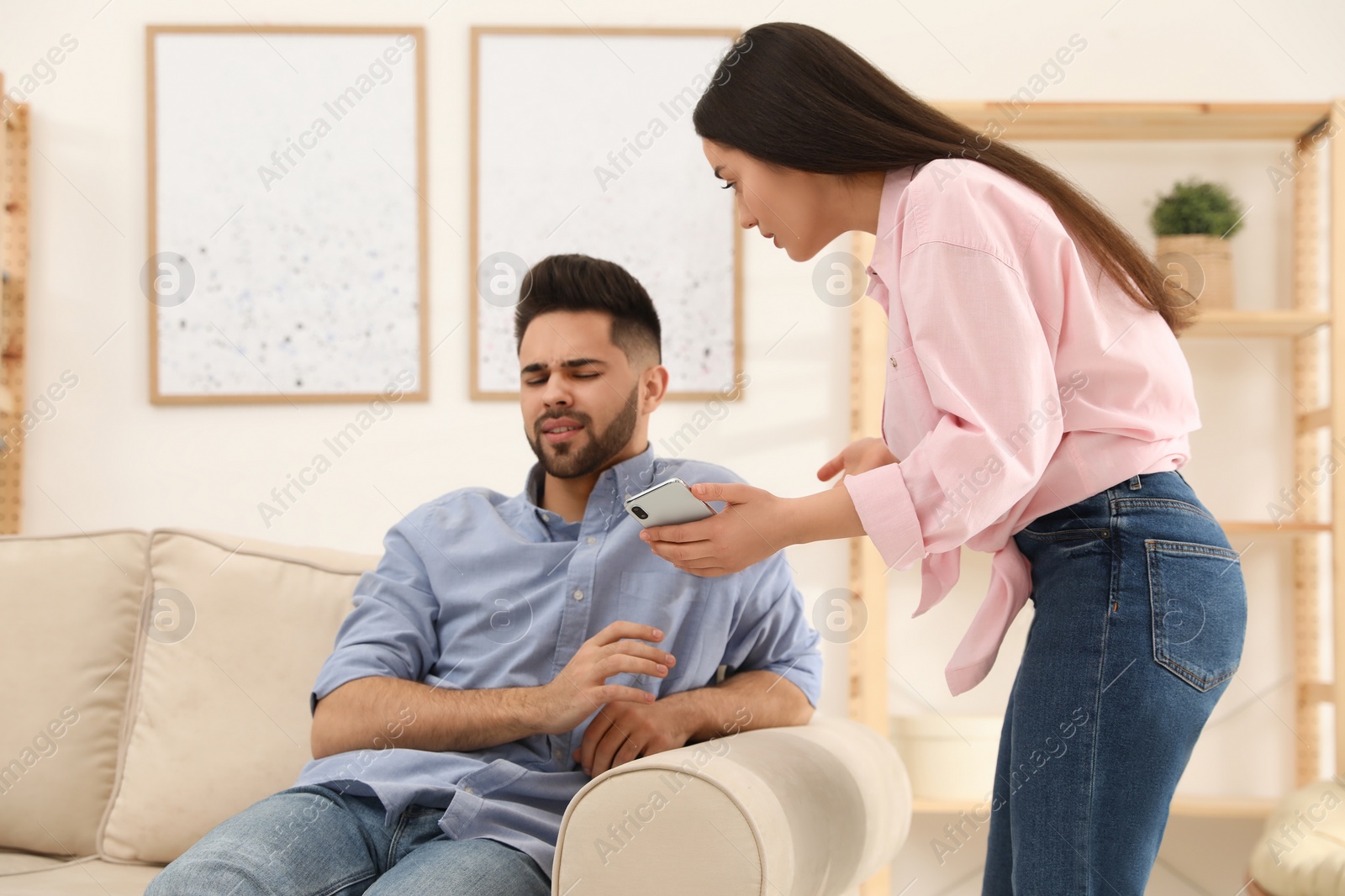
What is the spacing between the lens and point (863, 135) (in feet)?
3.43

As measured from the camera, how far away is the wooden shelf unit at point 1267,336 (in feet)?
7.18

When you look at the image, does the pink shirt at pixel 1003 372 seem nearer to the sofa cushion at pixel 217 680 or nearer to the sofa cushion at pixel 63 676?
the sofa cushion at pixel 217 680

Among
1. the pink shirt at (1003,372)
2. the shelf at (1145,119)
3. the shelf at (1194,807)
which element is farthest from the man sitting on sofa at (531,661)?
the shelf at (1145,119)

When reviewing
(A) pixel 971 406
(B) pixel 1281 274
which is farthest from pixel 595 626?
(B) pixel 1281 274

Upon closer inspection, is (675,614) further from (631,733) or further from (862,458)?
(862,458)

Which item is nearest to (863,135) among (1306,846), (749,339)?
(749,339)

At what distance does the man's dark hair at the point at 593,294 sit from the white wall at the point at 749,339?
2.78 ft

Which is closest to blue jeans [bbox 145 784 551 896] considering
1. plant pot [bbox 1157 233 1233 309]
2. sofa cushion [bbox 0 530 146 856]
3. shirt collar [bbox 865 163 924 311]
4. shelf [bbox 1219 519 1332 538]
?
sofa cushion [bbox 0 530 146 856]

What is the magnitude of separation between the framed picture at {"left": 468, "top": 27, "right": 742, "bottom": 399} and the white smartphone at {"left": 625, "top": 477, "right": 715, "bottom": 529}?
128 centimetres

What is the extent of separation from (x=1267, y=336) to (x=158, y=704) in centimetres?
242

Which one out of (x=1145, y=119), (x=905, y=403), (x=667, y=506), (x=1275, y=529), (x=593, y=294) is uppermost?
(x=1145, y=119)

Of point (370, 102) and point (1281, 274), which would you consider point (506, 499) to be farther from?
point (1281, 274)

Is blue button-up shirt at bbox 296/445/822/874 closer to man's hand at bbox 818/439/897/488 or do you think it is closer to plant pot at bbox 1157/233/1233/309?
man's hand at bbox 818/439/897/488

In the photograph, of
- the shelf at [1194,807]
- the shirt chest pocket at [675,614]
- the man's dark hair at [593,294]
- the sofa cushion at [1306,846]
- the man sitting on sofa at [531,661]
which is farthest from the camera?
the shelf at [1194,807]
